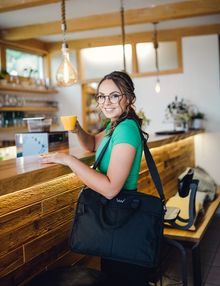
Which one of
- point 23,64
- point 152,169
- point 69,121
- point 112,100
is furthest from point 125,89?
point 23,64

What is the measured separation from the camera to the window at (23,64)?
6.23m

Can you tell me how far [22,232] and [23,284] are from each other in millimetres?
285

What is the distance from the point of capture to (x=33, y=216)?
197 cm

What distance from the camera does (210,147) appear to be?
19.7 feet

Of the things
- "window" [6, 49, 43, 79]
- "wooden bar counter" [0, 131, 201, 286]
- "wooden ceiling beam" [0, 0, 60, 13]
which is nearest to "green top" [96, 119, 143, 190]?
"wooden bar counter" [0, 131, 201, 286]

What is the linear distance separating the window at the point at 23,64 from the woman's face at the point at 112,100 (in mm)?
4782

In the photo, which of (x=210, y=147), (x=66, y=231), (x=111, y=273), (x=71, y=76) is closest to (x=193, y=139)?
(x=210, y=147)

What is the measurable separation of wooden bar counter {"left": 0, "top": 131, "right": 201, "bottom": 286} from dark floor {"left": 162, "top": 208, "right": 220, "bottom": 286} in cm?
132

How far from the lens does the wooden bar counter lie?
5.57ft

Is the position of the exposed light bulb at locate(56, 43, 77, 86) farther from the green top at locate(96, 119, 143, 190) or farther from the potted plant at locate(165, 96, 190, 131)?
the potted plant at locate(165, 96, 190, 131)

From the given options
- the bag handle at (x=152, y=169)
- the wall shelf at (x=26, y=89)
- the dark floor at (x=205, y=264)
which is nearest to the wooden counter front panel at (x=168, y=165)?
the dark floor at (x=205, y=264)

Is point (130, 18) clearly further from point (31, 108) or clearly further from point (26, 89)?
point (31, 108)

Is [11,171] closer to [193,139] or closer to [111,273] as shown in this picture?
[111,273]

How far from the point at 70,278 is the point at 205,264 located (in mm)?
2380
